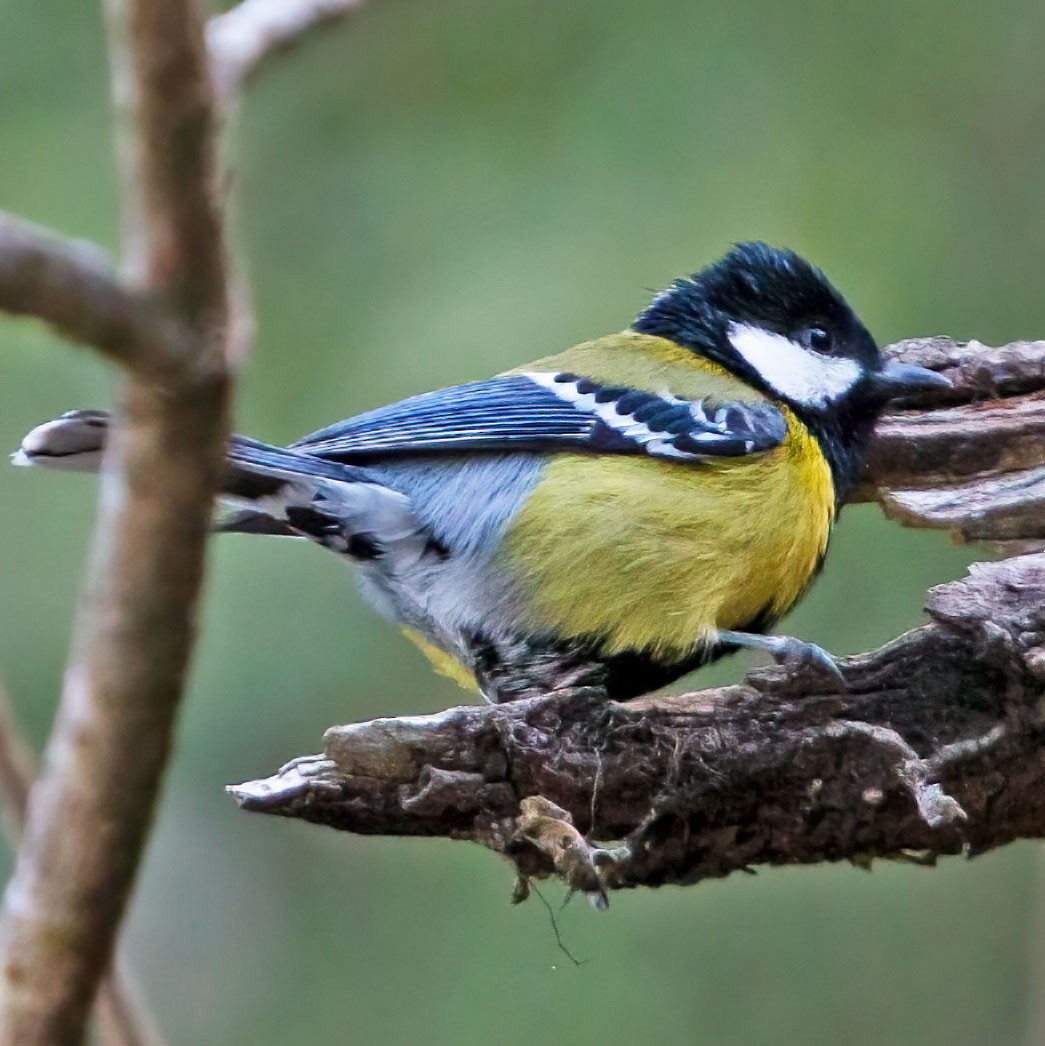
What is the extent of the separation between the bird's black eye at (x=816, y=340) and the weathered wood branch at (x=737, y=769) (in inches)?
32.7

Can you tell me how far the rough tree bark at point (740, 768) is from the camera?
6.48 ft

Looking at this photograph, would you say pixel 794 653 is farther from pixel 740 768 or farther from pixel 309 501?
pixel 309 501

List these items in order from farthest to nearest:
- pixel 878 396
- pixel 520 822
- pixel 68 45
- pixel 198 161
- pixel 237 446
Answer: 1. pixel 68 45
2. pixel 878 396
3. pixel 237 446
4. pixel 520 822
5. pixel 198 161

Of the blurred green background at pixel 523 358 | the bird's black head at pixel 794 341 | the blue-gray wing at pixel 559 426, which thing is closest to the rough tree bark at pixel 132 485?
the blue-gray wing at pixel 559 426

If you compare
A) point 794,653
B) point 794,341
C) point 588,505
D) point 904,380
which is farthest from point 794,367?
point 794,653

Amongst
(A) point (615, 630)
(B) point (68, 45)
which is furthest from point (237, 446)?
(B) point (68, 45)

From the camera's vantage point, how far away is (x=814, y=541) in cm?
264

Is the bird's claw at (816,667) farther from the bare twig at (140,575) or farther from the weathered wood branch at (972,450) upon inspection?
the bare twig at (140,575)

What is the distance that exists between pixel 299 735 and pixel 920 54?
8.58 feet

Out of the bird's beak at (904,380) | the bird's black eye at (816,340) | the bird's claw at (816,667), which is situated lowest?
the bird's claw at (816,667)

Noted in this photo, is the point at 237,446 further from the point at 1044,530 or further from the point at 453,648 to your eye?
the point at 1044,530

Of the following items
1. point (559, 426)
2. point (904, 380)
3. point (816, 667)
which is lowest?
point (816, 667)

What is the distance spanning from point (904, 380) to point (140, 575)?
7.00ft

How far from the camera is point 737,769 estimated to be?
82.4 inches
